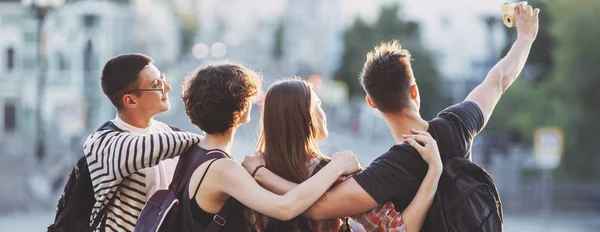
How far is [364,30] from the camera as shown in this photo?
202 feet

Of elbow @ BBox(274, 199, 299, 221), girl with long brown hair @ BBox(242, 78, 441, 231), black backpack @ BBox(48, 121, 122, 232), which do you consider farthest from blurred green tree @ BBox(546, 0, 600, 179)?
elbow @ BBox(274, 199, 299, 221)

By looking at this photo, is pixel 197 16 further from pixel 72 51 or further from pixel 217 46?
pixel 72 51

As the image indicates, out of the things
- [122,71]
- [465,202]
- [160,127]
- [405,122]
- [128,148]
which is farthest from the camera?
[160,127]

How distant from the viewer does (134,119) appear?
15.0 feet

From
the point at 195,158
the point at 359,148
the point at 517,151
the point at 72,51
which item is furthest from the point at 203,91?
the point at 72,51

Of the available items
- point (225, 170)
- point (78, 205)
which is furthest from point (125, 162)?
point (225, 170)

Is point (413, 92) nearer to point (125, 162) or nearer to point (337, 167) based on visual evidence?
point (337, 167)

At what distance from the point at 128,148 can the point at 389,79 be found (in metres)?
1.12

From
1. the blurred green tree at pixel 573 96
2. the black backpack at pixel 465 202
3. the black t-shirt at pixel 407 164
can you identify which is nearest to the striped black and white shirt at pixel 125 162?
the black t-shirt at pixel 407 164

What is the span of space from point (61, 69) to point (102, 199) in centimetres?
4917

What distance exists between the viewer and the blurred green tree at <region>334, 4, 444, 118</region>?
5484 cm

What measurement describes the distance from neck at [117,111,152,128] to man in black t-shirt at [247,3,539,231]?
0.73 m

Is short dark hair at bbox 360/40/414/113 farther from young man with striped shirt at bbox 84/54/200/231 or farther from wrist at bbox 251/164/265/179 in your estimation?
young man with striped shirt at bbox 84/54/200/231

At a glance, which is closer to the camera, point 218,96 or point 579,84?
point 218,96
